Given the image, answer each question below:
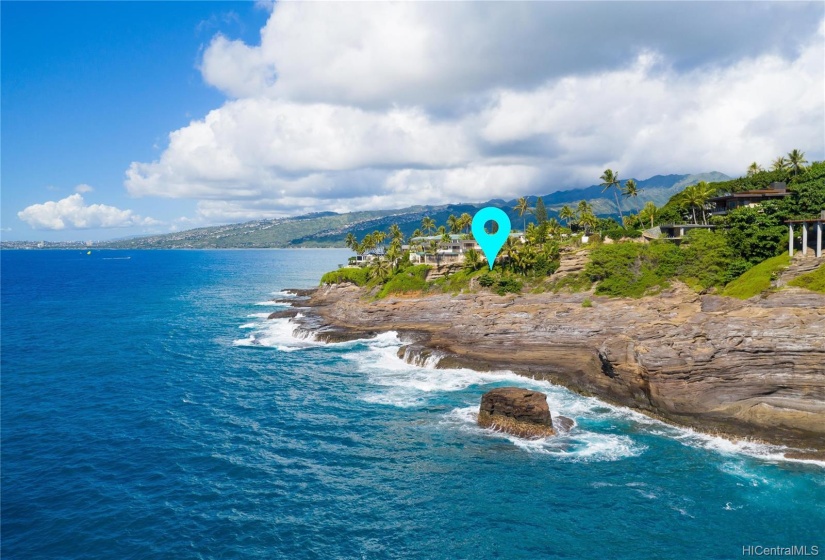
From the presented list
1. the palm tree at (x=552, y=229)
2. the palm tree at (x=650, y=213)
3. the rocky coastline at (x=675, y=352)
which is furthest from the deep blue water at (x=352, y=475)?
the palm tree at (x=650, y=213)

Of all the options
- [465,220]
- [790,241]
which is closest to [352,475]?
[790,241]

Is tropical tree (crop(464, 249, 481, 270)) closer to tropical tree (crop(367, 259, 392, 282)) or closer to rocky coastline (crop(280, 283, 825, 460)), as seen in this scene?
rocky coastline (crop(280, 283, 825, 460))

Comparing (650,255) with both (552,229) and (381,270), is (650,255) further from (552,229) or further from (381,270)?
(381,270)

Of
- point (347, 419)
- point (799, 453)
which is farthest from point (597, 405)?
point (347, 419)

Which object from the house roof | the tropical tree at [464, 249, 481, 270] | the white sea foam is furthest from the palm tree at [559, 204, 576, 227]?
the white sea foam

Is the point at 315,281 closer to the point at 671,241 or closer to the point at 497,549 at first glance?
the point at 671,241
